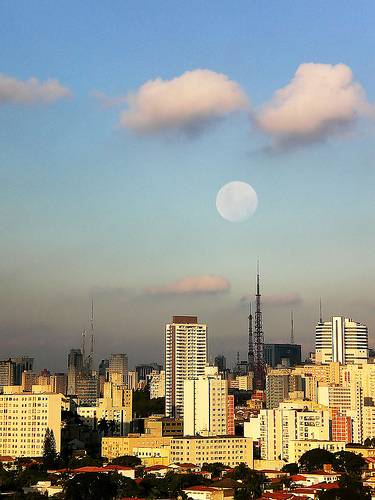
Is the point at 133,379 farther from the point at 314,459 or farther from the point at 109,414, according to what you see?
the point at 314,459

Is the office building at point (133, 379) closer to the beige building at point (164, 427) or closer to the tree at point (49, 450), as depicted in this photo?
the beige building at point (164, 427)

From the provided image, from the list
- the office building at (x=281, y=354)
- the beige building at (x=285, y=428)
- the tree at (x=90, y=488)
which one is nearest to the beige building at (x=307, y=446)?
the beige building at (x=285, y=428)

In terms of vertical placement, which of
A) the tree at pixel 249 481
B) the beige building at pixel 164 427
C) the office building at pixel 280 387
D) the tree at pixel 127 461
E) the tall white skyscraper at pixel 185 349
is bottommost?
the tree at pixel 249 481

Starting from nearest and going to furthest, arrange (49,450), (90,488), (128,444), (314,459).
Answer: (90,488), (314,459), (49,450), (128,444)

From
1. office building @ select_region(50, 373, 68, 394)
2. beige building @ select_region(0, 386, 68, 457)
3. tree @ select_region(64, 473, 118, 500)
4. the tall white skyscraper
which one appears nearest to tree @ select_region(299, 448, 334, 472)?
tree @ select_region(64, 473, 118, 500)

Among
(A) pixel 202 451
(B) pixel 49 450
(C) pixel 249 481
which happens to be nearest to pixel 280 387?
(A) pixel 202 451

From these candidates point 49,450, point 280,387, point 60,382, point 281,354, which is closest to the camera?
point 49,450

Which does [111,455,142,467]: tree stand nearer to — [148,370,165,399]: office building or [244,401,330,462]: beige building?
[244,401,330,462]: beige building
